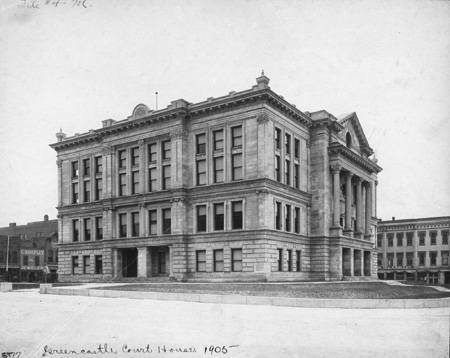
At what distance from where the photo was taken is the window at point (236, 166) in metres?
40.0

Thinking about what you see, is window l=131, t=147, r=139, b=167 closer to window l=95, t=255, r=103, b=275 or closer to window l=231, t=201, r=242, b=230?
window l=95, t=255, r=103, b=275

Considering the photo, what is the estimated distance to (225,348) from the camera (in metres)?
10.8

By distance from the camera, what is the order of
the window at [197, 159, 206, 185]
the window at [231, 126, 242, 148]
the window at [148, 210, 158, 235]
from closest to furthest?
the window at [231, 126, 242, 148] → the window at [197, 159, 206, 185] → the window at [148, 210, 158, 235]

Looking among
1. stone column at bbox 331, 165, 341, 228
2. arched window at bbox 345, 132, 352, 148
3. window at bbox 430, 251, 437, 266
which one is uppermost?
arched window at bbox 345, 132, 352, 148

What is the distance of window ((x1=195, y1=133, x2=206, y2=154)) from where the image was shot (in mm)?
42188

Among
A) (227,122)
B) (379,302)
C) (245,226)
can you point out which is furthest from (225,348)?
(227,122)

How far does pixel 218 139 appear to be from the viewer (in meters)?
41.3

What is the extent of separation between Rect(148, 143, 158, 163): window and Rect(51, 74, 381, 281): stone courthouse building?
13cm

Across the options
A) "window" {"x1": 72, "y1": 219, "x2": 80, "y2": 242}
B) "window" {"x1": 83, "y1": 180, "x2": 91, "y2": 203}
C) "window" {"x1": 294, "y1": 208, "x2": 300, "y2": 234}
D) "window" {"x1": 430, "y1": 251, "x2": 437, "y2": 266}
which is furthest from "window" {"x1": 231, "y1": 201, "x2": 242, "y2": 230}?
"window" {"x1": 430, "y1": 251, "x2": 437, "y2": 266}

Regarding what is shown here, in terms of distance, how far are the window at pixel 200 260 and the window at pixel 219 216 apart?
2.46 m

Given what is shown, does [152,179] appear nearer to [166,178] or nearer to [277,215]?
[166,178]

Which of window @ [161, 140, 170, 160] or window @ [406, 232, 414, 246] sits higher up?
window @ [161, 140, 170, 160]

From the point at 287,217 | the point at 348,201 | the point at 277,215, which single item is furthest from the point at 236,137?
the point at 348,201

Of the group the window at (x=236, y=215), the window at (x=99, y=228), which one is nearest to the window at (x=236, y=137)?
the window at (x=236, y=215)
